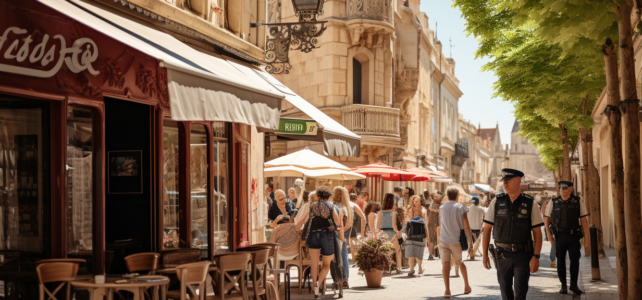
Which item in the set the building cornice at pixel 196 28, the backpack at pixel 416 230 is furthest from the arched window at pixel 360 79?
the building cornice at pixel 196 28

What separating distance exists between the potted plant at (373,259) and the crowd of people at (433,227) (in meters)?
0.35

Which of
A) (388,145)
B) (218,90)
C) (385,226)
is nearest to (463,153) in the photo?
(388,145)

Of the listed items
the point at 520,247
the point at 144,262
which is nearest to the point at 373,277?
the point at 520,247

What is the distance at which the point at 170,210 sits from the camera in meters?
9.65

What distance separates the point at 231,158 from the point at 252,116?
4.05 m

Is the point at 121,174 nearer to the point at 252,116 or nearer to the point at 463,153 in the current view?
the point at 252,116

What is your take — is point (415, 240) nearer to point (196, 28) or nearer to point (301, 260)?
point (301, 260)

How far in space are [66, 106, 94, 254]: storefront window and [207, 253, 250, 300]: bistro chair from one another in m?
1.42

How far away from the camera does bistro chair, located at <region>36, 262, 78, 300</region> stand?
6699 mm

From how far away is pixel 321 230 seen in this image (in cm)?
1209

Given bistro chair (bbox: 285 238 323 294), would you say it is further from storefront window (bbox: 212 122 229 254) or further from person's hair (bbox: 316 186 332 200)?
storefront window (bbox: 212 122 229 254)

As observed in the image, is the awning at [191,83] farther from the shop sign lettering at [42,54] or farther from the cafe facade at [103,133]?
the shop sign lettering at [42,54]

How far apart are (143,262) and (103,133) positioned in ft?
4.84

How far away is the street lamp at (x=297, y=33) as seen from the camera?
12.3 meters
